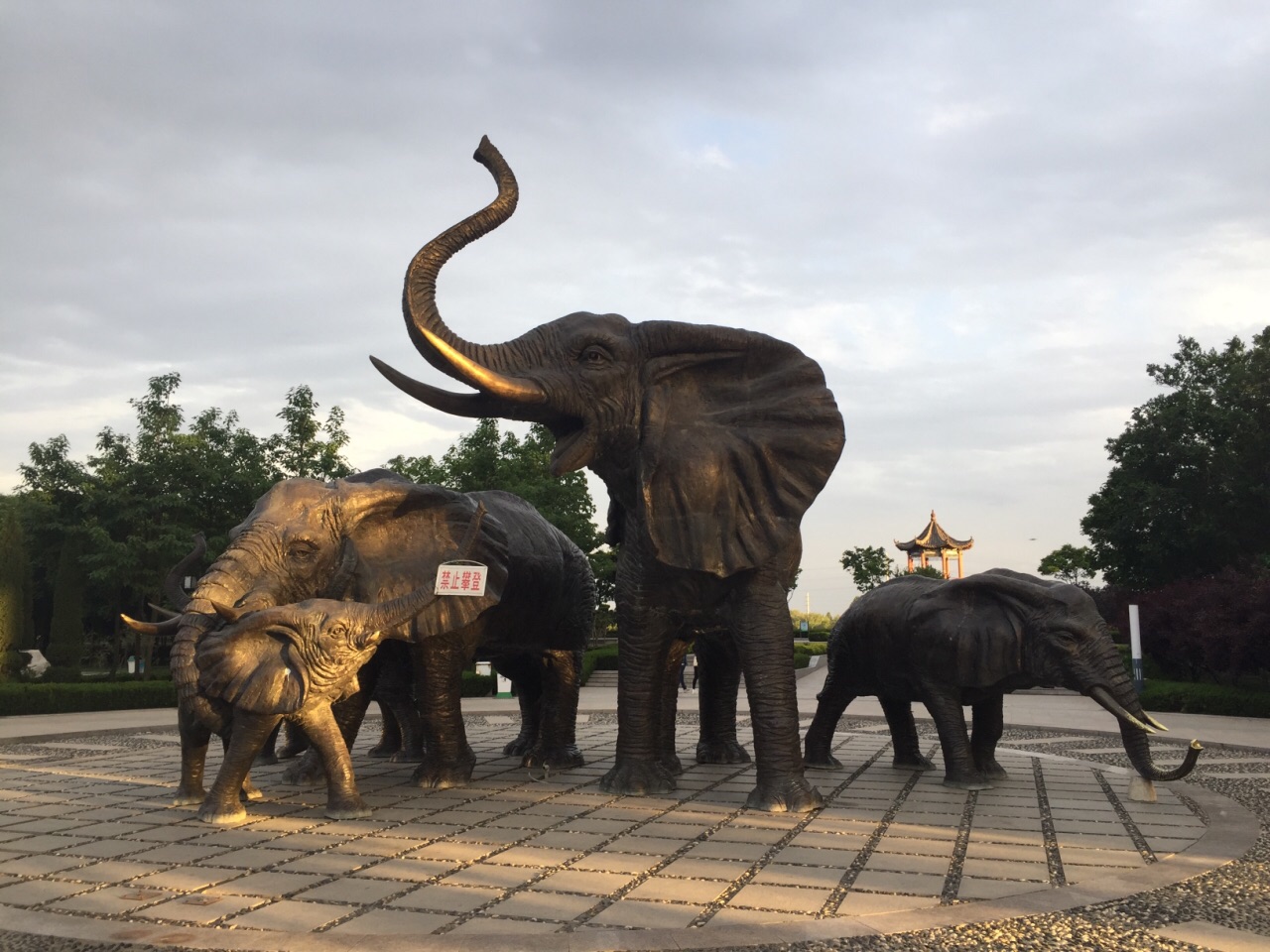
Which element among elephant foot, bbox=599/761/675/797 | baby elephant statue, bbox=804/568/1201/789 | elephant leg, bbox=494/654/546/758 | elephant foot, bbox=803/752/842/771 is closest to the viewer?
baby elephant statue, bbox=804/568/1201/789

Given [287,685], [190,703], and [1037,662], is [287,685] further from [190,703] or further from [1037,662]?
[1037,662]

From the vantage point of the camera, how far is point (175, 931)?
13.2 ft

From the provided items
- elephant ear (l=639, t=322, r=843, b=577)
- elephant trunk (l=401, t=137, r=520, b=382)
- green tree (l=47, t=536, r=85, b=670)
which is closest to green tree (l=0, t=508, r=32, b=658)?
green tree (l=47, t=536, r=85, b=670)

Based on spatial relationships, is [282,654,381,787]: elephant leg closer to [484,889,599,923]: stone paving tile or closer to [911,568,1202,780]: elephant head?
[484,889,599,923]: stone paving tile

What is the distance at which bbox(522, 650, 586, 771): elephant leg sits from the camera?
8742 millimetres

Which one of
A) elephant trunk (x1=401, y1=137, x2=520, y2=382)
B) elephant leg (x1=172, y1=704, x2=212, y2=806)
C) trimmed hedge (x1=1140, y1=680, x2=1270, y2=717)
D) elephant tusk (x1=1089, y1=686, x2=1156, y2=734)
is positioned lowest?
trimmed hedge (x1=1140, y1=680, x2=1270, y2=717)

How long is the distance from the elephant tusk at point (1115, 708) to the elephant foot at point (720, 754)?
3305 millimetres

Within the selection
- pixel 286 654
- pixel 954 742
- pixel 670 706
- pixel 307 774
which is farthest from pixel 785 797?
pixel 307 774

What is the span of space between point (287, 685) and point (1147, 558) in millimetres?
27282

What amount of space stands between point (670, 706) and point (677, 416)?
288 cm

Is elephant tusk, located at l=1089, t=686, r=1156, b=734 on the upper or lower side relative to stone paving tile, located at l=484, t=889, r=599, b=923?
upper

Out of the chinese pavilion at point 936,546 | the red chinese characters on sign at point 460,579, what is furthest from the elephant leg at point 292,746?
the chinese pavilion at point 936,546

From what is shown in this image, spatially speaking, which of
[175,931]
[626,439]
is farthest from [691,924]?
[626,439]

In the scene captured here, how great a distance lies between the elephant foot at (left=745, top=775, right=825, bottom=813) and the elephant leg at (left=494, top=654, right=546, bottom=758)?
10.8 ft
